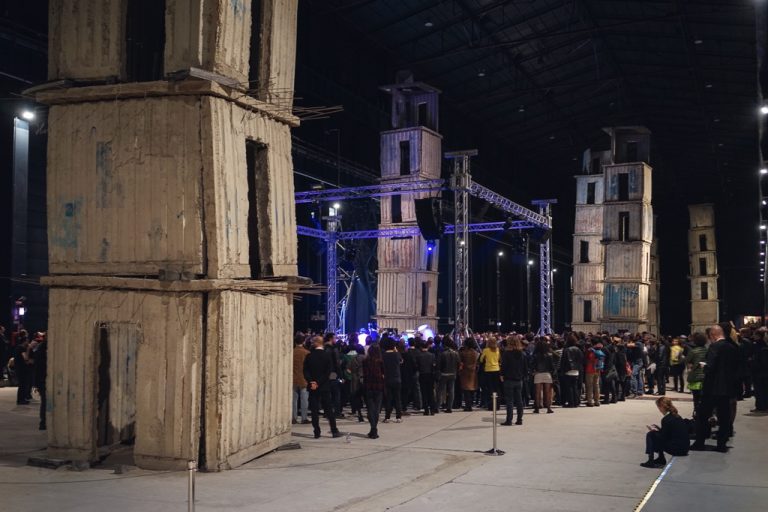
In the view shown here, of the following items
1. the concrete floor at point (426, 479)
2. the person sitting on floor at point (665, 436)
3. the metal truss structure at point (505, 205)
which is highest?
the metal truss structure at point (505, 205)

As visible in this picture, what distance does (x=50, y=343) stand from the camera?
407 inches

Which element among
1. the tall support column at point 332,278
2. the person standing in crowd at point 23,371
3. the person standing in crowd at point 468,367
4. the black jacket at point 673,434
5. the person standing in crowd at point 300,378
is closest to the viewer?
the black jacket at point 673,434

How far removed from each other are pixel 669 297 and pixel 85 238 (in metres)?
50.8

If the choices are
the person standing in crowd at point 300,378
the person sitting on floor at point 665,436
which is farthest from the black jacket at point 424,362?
the person sitting on floor at point 665,436

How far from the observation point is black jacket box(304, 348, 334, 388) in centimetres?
1253

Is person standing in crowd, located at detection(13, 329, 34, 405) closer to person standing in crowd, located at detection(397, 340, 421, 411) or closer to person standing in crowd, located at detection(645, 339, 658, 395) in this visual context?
person standing in crowd, located at detection(397, 340, 421, 411)

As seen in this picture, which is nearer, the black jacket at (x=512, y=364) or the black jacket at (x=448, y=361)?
A: the black jacket at (x=512, y=364)

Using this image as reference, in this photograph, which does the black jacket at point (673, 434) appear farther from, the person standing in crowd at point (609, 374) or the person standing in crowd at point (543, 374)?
the person standing in crowd at point (609, 374)

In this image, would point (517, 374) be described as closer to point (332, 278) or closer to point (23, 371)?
point (23, 371)

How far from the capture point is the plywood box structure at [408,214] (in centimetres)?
2573

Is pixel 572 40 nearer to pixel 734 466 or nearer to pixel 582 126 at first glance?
pixel 582 126

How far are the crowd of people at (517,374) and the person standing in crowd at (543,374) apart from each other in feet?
0.07

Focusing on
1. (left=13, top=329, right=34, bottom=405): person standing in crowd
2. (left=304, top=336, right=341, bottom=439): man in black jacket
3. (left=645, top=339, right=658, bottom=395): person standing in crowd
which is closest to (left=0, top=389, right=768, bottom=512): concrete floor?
(left=304, top=336, right=341, bottom=439): man in black jacket

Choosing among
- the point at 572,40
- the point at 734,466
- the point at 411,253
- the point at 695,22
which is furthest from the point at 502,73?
the point at 734,466
